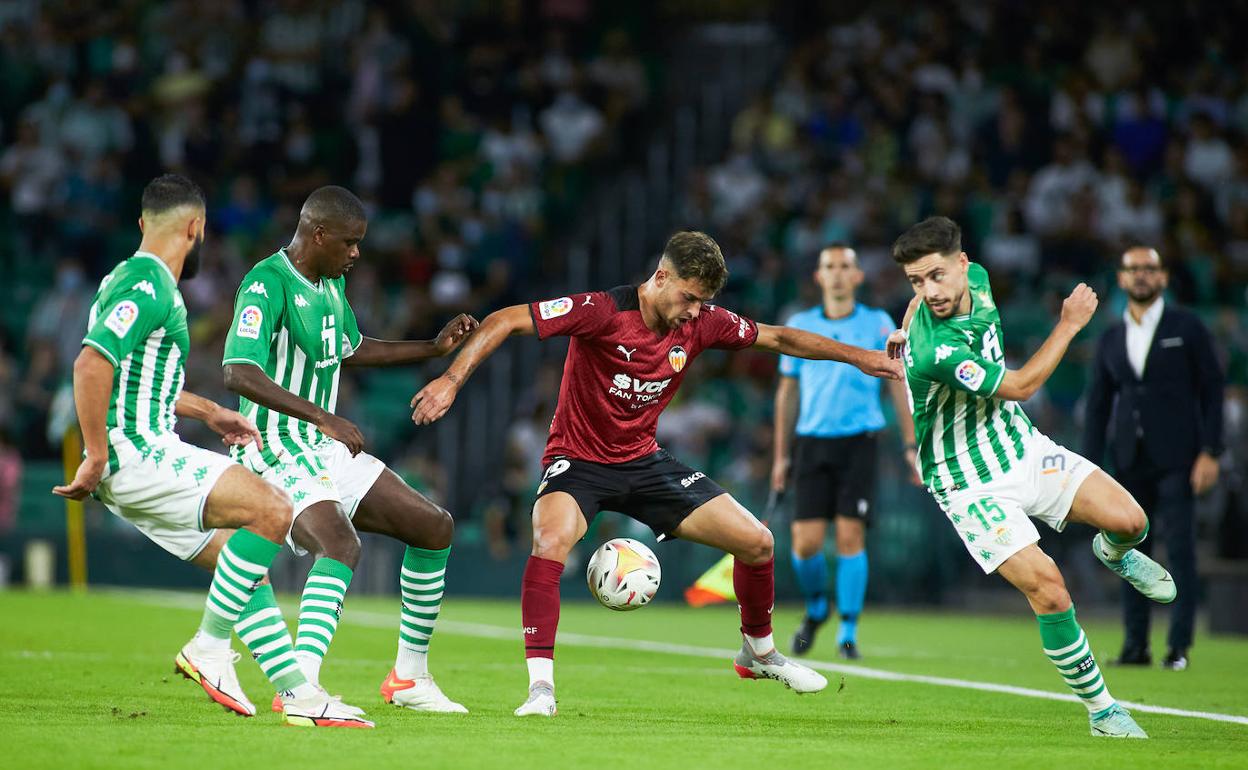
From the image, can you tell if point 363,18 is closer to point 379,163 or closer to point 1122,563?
point 379,163

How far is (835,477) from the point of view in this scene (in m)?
11.0

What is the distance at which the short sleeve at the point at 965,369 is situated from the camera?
6.80m

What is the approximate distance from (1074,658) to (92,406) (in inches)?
156

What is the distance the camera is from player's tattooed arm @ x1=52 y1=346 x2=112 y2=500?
629cm

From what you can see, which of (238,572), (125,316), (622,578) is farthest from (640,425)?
(125,316)

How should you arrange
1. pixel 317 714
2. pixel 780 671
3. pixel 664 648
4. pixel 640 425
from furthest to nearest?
pixel 664 648 < pixel 780 671 < pixel 640 425 < pixel 317 714

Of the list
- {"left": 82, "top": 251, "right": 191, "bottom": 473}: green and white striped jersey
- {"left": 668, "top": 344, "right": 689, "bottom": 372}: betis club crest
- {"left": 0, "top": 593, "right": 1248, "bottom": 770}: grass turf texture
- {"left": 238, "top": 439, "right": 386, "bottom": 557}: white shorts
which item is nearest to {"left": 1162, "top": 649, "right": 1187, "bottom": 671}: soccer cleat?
{"left": 0, "top": 593, "right": 1248, "bottom": 770}: grass turf texture

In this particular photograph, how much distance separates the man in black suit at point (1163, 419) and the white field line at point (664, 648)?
192 centimetres

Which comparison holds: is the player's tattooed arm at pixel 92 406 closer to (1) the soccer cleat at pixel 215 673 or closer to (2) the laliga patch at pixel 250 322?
(2) the laliga patch at pixel 250 322

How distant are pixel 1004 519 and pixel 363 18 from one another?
18222 mm

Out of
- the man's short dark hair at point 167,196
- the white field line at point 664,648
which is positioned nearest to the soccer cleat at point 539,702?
the man's short dark hair at point 167,196

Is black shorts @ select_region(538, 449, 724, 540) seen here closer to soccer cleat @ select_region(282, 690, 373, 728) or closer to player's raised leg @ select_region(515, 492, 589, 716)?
player's raised leg @ select_region(515, 492, 589, 716)

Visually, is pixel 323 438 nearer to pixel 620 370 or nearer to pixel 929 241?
pixel 620 370

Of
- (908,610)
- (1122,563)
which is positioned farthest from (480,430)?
(1122,563)
